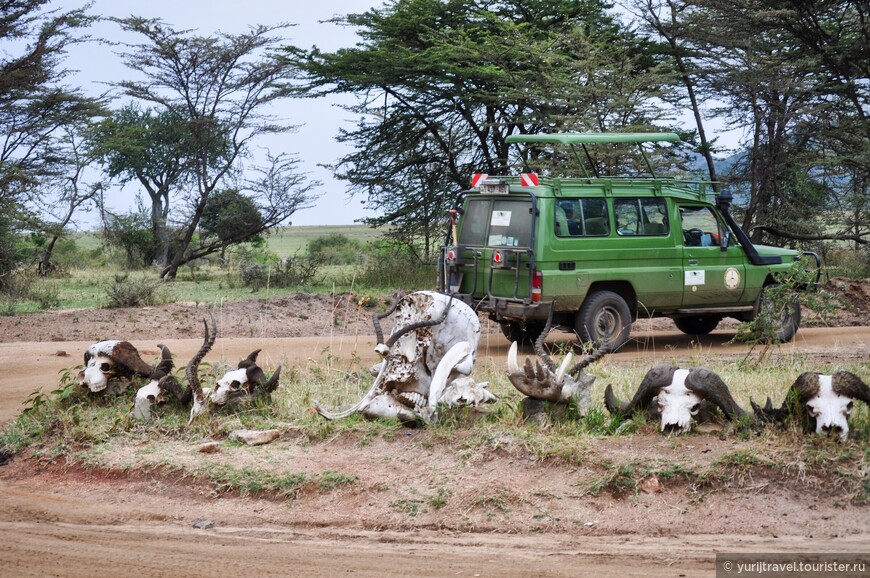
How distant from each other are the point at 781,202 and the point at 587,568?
19.7m

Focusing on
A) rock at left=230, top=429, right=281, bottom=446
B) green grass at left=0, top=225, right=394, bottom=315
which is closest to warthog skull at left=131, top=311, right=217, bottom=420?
rock at left=230, top=429, right=281, bottom=446

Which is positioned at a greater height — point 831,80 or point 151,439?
point 831,80

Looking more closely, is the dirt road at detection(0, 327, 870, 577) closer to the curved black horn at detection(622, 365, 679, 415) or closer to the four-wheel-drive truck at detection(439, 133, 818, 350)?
the curved black horn at detection(622, 365, 679, 415)

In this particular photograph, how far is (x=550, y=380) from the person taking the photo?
7.50 meters

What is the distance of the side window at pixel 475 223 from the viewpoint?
12.3 m

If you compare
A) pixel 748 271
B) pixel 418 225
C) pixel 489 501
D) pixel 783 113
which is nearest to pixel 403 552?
pixel 489 501

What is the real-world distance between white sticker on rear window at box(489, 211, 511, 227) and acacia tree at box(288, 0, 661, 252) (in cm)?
891

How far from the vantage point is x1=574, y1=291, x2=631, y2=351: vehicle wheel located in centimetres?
1195

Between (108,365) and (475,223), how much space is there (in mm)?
5076

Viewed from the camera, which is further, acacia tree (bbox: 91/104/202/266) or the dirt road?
acacia tree (bbox: 91/104/202/266)

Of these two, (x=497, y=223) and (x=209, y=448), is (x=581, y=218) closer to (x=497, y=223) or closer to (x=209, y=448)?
(x=497, y=223)

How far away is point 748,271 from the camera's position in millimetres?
12859

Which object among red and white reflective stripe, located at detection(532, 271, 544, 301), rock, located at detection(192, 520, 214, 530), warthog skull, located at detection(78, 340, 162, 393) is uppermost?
red and white reflective stripe, located at detection(532, 271, 544, 301)

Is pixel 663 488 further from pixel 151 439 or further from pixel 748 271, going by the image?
pixel 748 271
